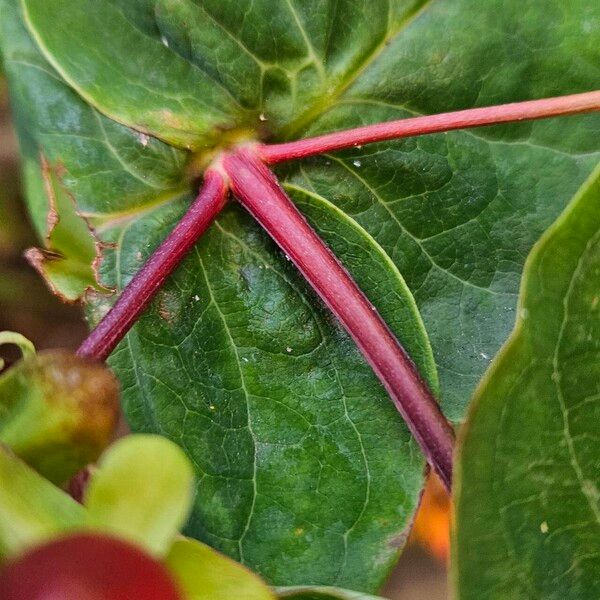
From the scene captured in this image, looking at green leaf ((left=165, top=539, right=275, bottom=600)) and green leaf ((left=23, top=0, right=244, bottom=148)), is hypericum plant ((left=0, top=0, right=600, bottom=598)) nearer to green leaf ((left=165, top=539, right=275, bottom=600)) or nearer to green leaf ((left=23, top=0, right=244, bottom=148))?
green leaf ((left=23, top=0, right=244, bottom=148))

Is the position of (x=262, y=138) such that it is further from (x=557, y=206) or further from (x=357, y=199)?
(x=557, y=206)

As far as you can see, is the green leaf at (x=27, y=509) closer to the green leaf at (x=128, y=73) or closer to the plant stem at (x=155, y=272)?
the plant stem at (x=155, y=272)

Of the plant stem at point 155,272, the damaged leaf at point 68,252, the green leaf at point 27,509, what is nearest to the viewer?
the green leaf at point 27,509

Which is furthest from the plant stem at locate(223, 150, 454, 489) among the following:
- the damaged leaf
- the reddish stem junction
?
the damaged leaf

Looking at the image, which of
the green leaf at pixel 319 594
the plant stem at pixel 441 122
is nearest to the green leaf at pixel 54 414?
the green leaf at pixel 319 594

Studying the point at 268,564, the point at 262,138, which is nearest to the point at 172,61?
the point at 262,138

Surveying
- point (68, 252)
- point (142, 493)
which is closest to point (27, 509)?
point (142, 493)
